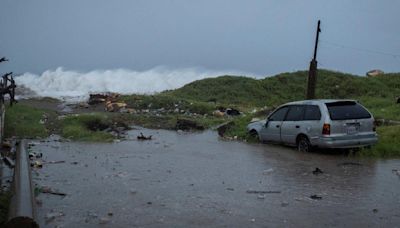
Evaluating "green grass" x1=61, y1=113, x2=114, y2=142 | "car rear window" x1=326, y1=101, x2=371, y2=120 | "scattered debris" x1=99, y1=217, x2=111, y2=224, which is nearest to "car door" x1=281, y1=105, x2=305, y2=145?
"car rear window" x1=326, y1=101, x2=371, y2=120

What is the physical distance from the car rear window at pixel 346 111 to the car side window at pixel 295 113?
3.59 feet

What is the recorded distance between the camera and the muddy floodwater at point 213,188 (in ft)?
24.1

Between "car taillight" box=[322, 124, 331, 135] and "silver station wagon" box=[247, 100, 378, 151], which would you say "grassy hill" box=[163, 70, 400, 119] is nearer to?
"silver station wagon" box=[247, 100, 378, 151]

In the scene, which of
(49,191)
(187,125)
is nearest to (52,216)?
(49,191)

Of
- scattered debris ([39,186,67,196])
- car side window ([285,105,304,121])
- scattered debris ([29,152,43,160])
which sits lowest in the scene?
scattered debris ([39,186,67,196])

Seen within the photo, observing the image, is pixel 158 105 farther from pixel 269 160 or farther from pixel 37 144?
pixel 269 160

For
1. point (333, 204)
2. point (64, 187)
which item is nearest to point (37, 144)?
point (64, 187)

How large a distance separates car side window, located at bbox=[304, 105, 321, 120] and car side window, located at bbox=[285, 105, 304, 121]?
24 cm

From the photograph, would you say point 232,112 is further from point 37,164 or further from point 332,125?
point 37,164

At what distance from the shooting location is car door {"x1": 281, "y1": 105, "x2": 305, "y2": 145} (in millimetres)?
14945

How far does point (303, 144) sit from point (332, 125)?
1322mm

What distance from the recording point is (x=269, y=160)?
13117mm

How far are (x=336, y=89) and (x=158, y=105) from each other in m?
15.5

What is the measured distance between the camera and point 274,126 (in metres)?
16.2
